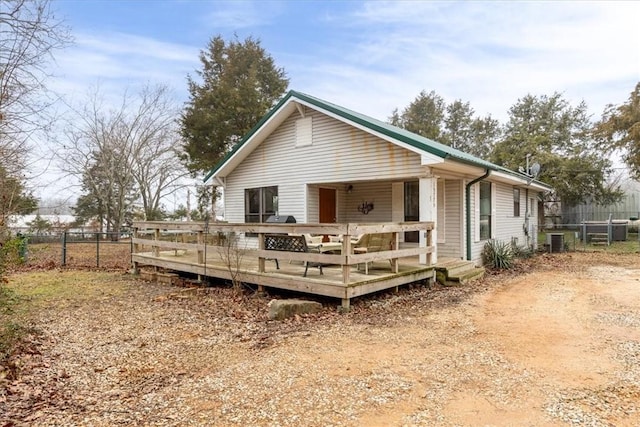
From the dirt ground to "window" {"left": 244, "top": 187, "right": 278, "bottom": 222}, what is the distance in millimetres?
4812

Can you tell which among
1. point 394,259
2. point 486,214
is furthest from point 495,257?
point 394,259

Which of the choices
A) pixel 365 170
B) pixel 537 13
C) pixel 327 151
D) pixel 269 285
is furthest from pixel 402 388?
pixel 537 13

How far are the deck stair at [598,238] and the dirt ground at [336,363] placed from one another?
41.4ft

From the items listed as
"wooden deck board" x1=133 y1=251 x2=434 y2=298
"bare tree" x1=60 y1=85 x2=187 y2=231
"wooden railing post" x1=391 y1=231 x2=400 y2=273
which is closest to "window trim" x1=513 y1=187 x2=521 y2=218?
"wooden deck board" x1=133 y1=251 x2=434 y2=298

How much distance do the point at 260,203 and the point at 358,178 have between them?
12.8 ft

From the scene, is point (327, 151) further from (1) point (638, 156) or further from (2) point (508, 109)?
(2) point (508, 109)

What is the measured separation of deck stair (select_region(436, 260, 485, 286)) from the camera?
28.0 ft

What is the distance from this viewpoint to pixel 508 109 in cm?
3200

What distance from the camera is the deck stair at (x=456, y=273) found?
8547 mm

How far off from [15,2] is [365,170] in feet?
23.3

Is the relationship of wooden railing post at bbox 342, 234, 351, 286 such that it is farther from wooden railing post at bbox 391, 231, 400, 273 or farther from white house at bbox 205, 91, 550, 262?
white house at bbox 205, 91, 550, 262

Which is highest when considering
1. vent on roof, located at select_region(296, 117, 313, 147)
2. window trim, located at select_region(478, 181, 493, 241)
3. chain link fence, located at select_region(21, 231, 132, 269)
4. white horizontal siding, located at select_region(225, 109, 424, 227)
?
vent on roof, located at select_region(296, 117, 313, 147)

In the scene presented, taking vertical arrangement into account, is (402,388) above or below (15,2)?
below

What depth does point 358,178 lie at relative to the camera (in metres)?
9.66
